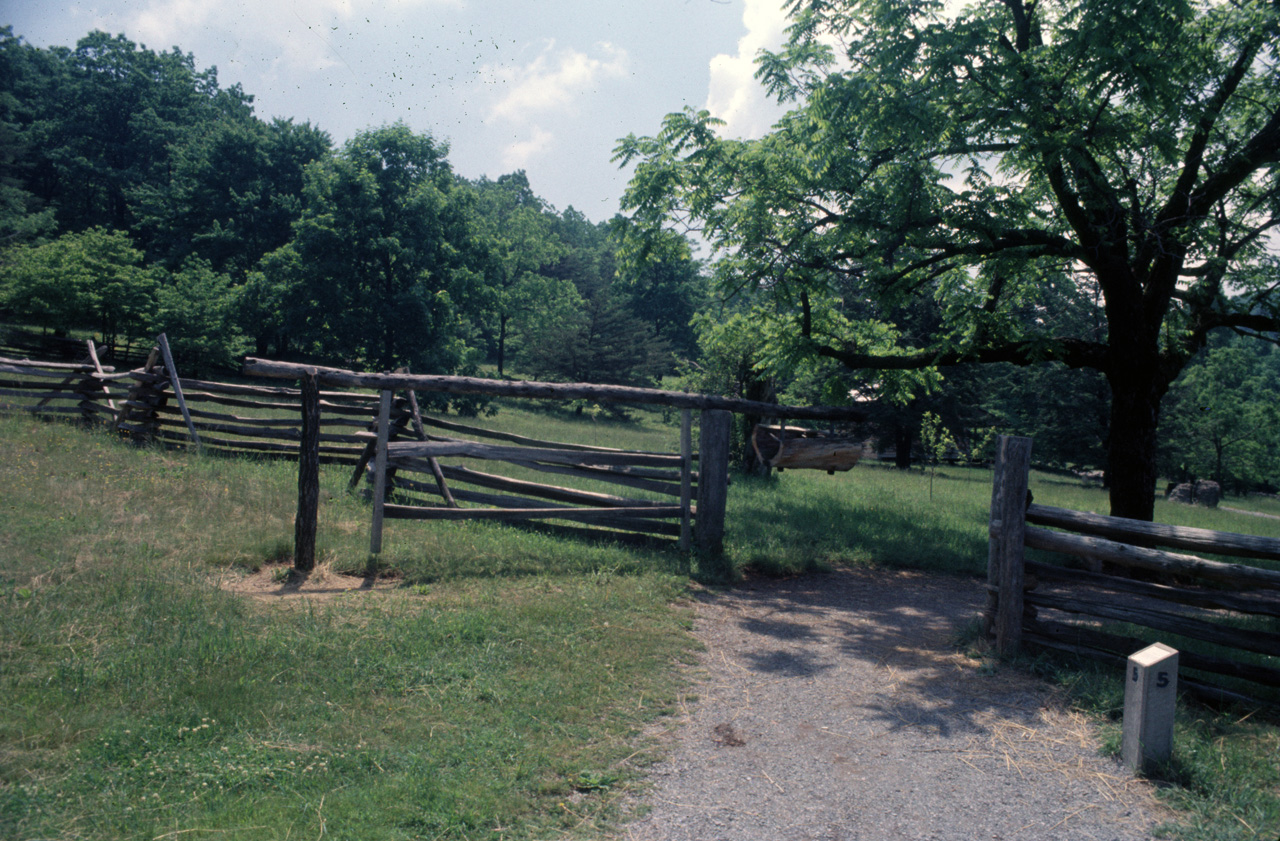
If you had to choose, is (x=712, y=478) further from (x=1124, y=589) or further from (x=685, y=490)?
(x=1124, y=589)

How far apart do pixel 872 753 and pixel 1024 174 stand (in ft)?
29.6

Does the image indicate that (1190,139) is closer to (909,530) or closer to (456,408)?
(909,530)

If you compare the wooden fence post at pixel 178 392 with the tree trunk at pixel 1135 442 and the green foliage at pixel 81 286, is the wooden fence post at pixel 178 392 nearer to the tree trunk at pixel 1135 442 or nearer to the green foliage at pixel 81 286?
the tree trunk at pixel 1135 442

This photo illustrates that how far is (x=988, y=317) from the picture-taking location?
34.6 ft

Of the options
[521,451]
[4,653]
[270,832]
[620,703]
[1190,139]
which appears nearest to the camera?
[270,832]

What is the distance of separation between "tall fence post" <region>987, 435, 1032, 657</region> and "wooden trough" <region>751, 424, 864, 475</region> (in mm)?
3414

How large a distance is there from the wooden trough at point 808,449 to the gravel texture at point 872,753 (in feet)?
9.75

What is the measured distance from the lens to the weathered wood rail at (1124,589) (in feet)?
15.9

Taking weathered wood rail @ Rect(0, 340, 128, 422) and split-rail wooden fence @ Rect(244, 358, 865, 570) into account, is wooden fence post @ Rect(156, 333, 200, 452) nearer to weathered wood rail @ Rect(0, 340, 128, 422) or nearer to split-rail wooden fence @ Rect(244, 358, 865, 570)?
weathered wood rail @ Rect(0, 340, 128, 422)

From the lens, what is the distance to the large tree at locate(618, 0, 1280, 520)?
7793 millimetres

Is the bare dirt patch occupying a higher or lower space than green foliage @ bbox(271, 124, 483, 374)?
lower

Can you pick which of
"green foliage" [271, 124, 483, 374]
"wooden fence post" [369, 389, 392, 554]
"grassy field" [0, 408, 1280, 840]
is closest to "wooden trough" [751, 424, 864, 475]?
"grassy field" [0, 408, 1280, 840]

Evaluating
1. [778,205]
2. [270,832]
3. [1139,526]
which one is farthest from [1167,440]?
[270,832]

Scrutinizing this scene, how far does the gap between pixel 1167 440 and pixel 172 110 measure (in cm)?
5882
